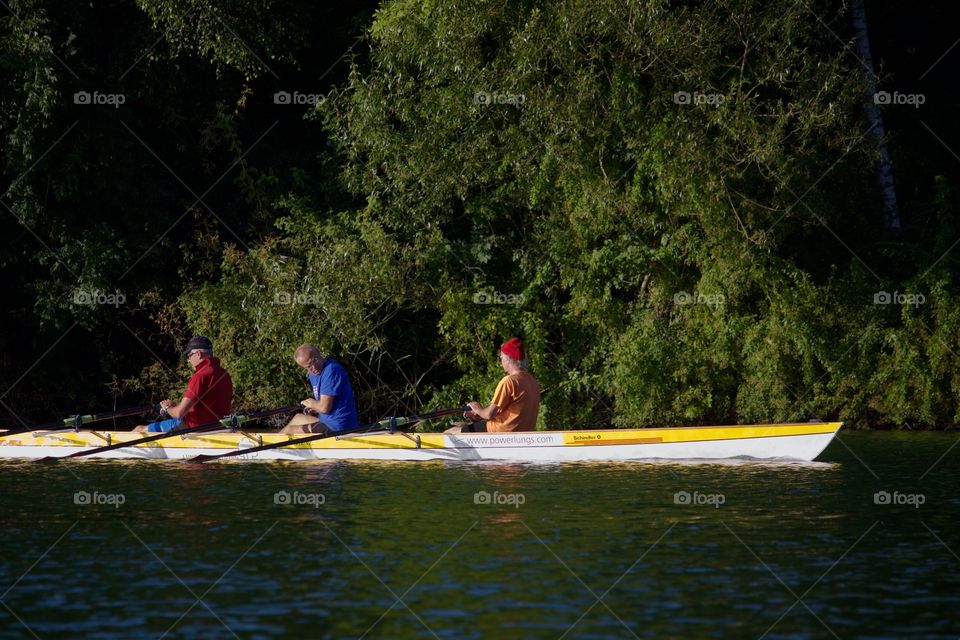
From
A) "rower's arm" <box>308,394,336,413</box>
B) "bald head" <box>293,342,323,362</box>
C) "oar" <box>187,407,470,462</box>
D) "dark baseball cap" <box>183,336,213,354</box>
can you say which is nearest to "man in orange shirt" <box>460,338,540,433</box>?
"oar" <box>187,407,470,462</box>

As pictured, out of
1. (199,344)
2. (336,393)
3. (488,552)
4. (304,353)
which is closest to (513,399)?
(336,393)

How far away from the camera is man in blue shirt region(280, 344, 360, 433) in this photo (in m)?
19.2

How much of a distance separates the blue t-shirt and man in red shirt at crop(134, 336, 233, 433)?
1.36 metres

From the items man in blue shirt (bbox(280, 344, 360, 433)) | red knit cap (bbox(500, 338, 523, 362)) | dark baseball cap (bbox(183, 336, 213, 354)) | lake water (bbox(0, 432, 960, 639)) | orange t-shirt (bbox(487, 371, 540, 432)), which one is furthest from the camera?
dark baseball cap (bbox(183, 336, 213, 354))

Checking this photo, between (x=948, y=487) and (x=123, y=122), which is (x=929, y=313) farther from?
(x=123, y=122)

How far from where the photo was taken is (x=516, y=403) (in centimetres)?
1922

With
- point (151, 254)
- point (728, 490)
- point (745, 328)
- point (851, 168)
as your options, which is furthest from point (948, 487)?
point (151, 254)

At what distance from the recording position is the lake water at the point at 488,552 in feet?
31.5

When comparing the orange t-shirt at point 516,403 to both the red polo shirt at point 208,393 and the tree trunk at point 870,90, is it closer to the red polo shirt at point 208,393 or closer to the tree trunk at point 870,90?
the red polo shirt at point 208,393

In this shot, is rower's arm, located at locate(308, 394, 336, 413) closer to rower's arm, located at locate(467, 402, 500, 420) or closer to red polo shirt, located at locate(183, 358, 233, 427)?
red polo shirt, located at locate(183, 358, 233, 427)

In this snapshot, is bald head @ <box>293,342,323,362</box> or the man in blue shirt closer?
bald head @ <box>293,342,323,362</box>

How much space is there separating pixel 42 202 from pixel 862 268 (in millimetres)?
15452

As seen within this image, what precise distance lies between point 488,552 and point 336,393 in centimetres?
759

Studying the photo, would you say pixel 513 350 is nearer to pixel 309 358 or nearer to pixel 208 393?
pixel 309 358
